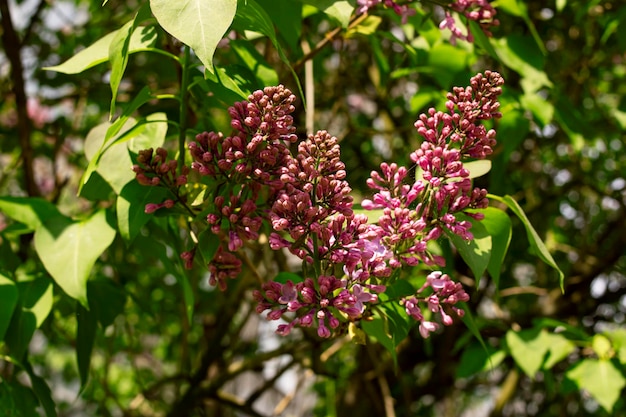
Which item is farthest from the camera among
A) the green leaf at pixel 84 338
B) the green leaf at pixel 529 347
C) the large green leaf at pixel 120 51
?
the green leaf at pixel 529 347

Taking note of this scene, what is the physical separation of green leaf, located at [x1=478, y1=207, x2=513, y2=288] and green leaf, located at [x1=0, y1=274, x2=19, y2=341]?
0.70 meters

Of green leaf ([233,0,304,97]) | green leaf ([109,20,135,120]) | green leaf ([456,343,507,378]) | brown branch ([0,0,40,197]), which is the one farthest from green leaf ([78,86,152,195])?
green leaf ([456,343,507,378])

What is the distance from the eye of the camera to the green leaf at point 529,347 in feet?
5.42

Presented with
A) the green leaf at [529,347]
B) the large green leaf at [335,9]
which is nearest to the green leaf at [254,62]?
the large green leaf at [335,9]

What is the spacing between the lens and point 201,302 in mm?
2873

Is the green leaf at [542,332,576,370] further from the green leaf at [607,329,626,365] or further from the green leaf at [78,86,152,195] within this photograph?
the green leaf at [78,86,152,195]

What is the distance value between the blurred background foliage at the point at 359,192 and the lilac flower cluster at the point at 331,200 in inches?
4.6

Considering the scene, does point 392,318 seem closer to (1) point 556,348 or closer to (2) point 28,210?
(2) point 28,210

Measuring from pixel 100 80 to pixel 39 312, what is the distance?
133cm

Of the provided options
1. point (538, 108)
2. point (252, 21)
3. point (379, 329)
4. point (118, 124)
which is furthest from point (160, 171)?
point (538, 108)

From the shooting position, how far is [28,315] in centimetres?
123

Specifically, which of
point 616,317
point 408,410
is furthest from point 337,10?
point 616,317

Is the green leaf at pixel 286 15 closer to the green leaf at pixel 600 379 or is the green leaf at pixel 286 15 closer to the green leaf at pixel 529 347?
the green leaf at pixel 529 347

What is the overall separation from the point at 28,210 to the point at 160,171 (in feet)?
1.47
